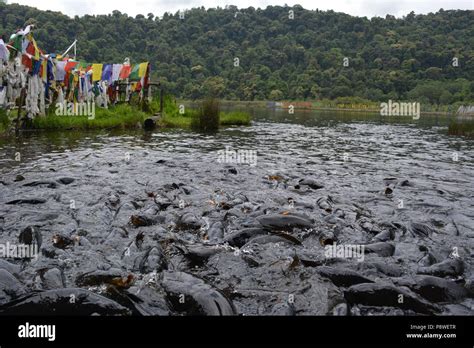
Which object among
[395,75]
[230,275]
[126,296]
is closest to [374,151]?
[230,275]

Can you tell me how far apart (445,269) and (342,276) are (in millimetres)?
1192

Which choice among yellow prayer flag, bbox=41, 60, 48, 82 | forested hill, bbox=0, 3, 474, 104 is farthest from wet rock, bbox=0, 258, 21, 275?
forested hill, bbox=0, 3, 474, 104

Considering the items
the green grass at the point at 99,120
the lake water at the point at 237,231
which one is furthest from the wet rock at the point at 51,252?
the green grass at the point at 99,120

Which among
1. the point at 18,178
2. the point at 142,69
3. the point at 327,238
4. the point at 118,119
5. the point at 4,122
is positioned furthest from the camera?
the point at 142,69

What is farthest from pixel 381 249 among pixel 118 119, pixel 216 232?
pixel 118 119

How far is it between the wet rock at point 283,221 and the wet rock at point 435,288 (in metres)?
1.83

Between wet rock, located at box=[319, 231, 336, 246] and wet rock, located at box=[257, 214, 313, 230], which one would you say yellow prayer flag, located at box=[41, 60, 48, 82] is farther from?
wet rock, located at box=[319, 231, 336, 246]

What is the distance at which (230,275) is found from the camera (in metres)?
4.36

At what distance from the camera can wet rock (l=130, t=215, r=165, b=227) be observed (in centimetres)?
585

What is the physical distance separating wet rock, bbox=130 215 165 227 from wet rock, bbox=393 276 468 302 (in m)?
3.31

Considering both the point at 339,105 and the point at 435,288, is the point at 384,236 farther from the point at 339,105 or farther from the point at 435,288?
the point at 339,105

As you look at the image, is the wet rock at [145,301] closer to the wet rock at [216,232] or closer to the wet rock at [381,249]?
the wet rock at [216,232]

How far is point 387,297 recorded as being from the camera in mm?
3793

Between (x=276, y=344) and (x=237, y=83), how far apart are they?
8252 cm
